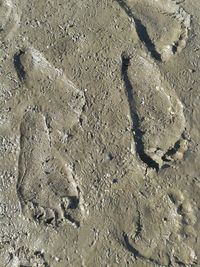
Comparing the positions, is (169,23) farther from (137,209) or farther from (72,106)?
(137,209)

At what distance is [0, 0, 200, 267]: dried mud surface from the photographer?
8.93ft

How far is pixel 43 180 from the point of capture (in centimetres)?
284

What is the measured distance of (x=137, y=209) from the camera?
276 centimetres

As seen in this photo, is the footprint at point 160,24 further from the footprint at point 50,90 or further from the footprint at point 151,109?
the footprint at point 50,90

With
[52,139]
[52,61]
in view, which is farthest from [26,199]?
[52,61]

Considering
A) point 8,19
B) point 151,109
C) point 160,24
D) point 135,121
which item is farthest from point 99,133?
point 8,19

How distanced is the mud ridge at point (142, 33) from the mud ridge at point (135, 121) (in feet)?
0.49

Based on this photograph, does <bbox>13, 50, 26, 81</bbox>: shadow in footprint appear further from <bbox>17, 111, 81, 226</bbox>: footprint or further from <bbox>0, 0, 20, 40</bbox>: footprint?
<bbox>17, 111, 81, 226</bbox>: footprint

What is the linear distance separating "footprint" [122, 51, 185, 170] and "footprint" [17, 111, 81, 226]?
1.52 ft

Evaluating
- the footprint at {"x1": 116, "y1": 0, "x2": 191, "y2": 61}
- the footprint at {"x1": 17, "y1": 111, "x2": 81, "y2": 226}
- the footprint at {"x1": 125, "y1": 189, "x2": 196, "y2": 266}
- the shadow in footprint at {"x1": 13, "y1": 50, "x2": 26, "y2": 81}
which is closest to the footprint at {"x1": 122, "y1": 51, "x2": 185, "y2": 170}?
the footprint at {"x1": 116, "y1": 0, "x2": 191, "y2": 61}

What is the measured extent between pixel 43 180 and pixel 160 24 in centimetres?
118

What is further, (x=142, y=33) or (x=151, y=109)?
(x=142, y=33)

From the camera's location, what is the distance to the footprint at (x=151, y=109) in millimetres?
2861

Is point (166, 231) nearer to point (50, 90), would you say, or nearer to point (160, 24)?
point (50, 90)
